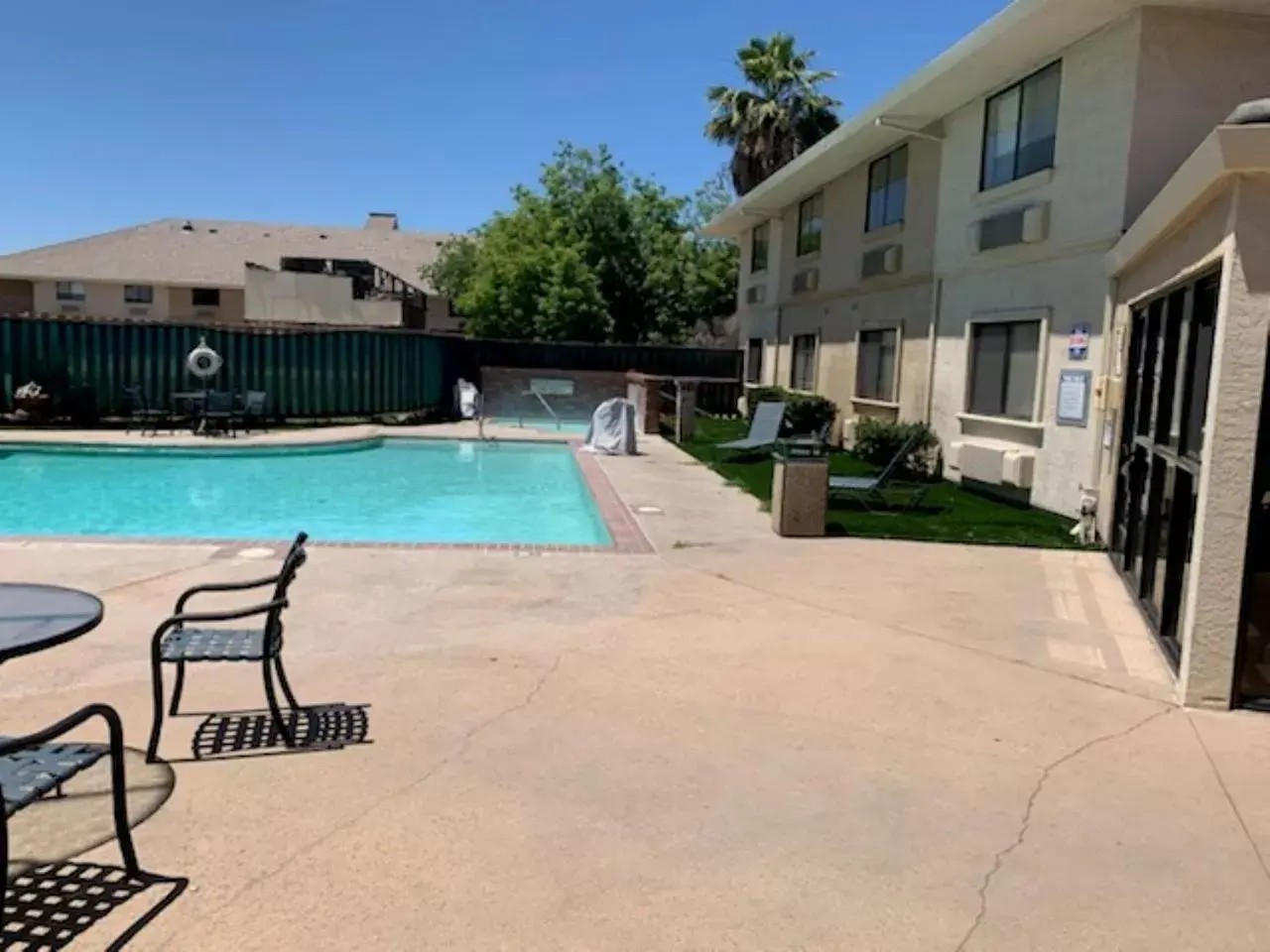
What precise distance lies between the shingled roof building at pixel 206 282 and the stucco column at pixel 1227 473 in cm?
3133

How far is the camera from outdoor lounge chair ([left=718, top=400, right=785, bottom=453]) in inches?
→ 657

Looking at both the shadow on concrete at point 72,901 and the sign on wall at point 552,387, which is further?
the sign on wall at point 552,387

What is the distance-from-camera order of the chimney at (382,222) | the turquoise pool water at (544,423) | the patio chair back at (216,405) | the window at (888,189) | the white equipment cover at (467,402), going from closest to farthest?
the window at (888,189)
the patio chair back at (216,405)
the turquoise pool water at (544,423)
the white equipment cover at (467,402)
the chimney at (382,222)

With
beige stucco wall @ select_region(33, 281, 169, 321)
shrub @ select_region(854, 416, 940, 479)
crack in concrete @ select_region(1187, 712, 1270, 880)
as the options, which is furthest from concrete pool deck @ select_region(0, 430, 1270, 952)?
beige stucco wall @ select_region(33, 281, 169, 321)

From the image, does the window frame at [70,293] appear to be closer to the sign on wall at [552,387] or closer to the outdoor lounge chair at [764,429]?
the sign on wall at [552,387]

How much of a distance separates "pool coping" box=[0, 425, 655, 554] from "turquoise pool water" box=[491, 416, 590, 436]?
1703 mm

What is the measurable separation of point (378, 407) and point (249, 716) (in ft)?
61.4

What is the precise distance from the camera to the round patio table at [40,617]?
331 cm

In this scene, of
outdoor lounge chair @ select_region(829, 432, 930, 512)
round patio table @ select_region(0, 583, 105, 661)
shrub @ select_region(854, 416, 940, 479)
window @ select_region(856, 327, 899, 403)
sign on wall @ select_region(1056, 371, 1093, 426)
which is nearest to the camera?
round patio table @ select_region(0, 583, 105, 661)

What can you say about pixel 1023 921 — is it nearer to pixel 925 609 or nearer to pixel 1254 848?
pixel 1254 848

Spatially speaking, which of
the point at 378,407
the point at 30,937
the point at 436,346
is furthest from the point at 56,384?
the point at 30,937

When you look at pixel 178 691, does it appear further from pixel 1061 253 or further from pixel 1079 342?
pixel 1061 253

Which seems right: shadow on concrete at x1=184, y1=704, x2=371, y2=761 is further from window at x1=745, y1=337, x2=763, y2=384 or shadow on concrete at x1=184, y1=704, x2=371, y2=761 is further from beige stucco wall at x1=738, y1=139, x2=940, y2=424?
window at x1=745, y1=337, x2=763, y2=384

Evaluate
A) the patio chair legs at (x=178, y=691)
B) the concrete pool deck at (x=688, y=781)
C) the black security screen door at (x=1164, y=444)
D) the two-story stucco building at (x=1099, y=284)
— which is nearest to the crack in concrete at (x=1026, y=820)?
the concrete pool deck at (x=688, y=781)
